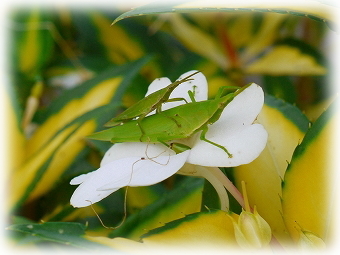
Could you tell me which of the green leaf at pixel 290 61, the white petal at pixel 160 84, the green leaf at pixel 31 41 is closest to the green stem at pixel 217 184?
the white petal at pixel 160 84

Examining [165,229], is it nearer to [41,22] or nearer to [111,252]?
[111,252]

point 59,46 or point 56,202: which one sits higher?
point 59,46

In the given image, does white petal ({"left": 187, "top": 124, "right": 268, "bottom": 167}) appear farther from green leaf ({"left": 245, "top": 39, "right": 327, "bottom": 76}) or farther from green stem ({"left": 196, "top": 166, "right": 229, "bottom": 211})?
green leaf ({"left": 245, "top": 39, "right": 327, "bottom": 76})

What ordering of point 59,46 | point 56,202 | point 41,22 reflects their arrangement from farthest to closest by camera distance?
point 59,46, point 41,22, point 56,202

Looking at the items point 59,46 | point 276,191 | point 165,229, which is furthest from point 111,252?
point 59,46

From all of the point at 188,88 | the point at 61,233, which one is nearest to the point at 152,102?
the point at 188,88

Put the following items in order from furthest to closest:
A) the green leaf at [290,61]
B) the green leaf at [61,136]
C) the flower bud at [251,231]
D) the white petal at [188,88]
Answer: the green leaf at [290,61] → the green leaf at [61,136] → the white petal at [188,88] → the flower bud at [251,231]

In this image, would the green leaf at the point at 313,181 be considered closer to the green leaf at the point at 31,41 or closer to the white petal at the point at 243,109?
the white petal at the point at 243,109
